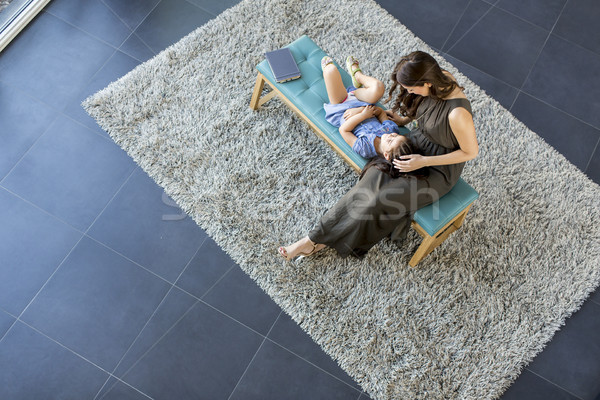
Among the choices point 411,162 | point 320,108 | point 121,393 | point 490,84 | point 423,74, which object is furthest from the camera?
point 490,84

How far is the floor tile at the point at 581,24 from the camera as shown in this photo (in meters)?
3.42

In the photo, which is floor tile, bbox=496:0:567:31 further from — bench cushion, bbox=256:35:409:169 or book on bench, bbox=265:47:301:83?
book on bench, bbox=265:47:301:83

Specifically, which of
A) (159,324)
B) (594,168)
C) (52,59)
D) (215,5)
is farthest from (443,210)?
(52,59)

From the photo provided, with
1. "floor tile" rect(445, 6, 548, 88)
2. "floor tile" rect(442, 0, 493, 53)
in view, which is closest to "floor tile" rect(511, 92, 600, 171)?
"floor tile" rect(445, 6, 548, 88)

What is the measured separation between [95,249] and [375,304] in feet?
4.98

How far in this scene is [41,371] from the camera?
246cm

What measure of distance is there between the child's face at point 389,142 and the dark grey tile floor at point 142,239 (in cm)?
96

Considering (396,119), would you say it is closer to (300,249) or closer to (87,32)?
(300,249)

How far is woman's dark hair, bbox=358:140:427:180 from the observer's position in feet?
7.80

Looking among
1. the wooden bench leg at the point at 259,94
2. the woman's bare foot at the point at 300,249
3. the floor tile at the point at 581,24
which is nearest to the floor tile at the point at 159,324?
the woman's bare foot at the point at 300,249

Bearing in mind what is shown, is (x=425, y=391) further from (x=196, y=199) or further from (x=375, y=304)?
(x=196, y=199)

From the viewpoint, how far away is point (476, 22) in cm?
345

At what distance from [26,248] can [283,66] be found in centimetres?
169

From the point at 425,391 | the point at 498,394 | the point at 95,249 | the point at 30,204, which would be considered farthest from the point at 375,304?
the point at 30,204
